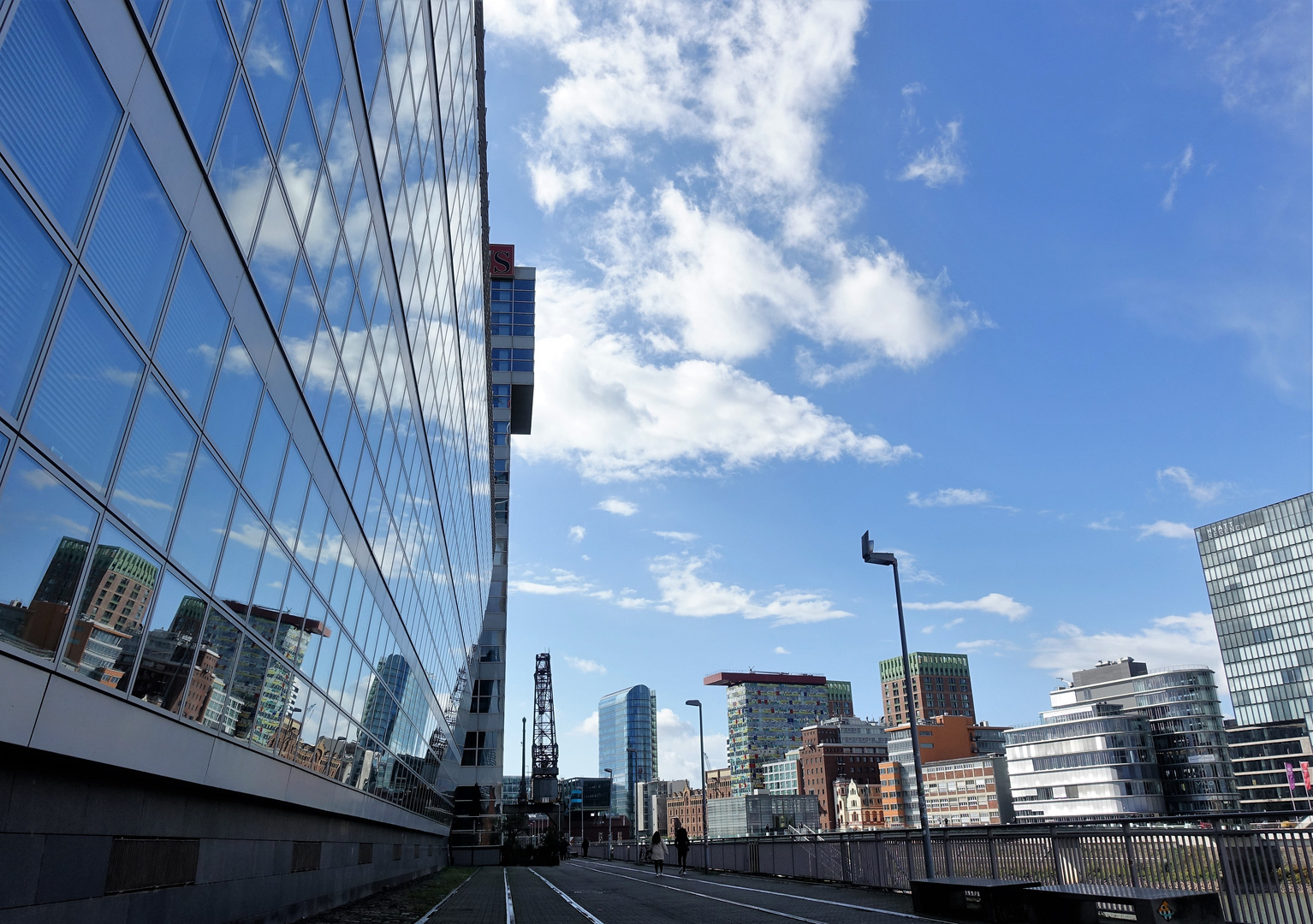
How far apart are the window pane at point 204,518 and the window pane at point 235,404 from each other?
0.87 ft

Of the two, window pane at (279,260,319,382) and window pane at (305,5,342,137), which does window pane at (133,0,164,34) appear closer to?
window pane at (305,5,342,137)

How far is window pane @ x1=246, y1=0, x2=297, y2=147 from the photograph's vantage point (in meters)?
8.29

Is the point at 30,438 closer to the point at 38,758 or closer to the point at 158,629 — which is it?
the point at 38,758

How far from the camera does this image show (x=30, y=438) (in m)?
5.16

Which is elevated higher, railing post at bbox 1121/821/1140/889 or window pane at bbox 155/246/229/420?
window pane at bbox 155/246/229/420

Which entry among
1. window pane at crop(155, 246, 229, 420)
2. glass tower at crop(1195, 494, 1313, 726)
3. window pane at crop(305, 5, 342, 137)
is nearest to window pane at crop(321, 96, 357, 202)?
window pane at crop(305, 5, 342, 137)

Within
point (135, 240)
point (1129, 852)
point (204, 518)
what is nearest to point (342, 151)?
point (204, 518)

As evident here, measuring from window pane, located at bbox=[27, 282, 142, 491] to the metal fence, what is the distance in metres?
14.0

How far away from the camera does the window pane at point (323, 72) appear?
10211mm

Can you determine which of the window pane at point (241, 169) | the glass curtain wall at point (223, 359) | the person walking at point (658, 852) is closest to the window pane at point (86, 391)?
the glass curtain wall at point (223, 359)

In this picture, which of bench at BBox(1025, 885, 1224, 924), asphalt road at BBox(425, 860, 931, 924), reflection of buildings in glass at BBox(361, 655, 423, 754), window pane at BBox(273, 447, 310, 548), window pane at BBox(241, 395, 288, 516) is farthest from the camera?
reflection of buildings in glass at BBox(361, 655, 423, 754)

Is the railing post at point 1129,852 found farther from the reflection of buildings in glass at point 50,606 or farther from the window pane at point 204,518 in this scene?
the reflection of buildings in glass at point 50,606

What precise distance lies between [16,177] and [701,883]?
A: 25.7 meters

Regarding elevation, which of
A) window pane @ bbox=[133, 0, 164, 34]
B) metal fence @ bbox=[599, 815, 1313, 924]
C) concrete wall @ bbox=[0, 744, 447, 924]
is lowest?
metal fence @ bbox=[599, 815, 1313, 924]
